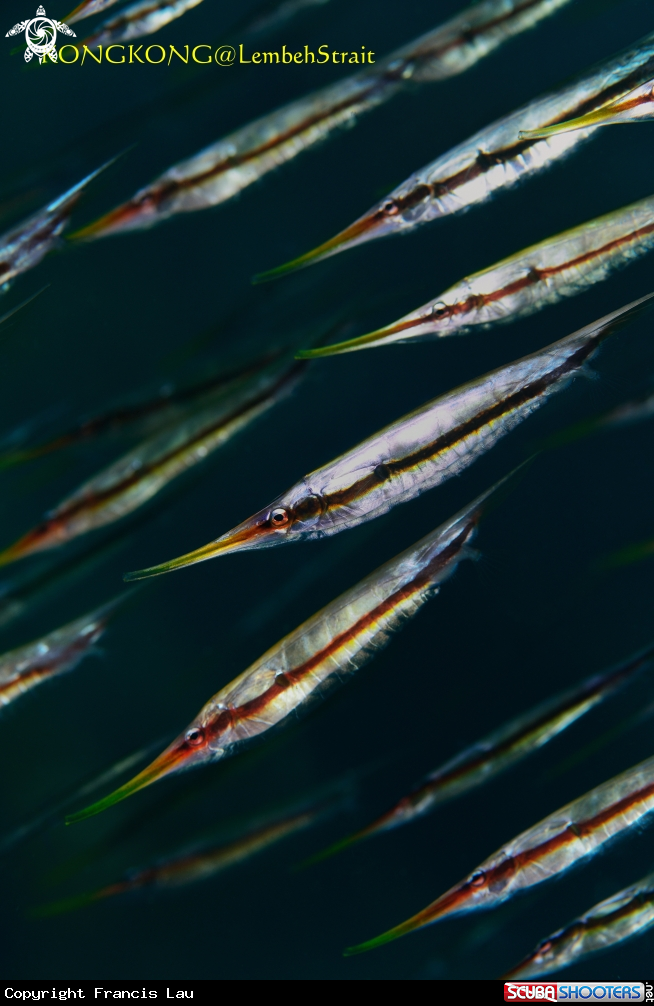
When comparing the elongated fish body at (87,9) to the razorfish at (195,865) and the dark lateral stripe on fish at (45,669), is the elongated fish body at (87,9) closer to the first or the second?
the dark lateral stripe on fish at (45,669)

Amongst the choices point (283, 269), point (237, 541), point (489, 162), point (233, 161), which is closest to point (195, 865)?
point (237, 541)

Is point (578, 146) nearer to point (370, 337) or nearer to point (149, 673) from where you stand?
point (370, 337)

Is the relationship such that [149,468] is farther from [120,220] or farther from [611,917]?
[611,917]

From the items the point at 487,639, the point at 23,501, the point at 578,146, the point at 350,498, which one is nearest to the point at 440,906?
the point at 487,639

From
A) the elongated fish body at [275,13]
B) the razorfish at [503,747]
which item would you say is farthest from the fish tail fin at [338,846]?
the elongated fish body at [275,13]

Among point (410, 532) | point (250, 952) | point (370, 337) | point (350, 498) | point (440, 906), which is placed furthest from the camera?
point (250, 952)

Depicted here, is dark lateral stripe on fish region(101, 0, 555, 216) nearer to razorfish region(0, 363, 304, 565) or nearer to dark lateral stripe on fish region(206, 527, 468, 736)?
razorfish region(0, 363, 304, 565)

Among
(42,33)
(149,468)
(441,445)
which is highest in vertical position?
(42,33)
